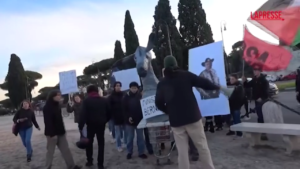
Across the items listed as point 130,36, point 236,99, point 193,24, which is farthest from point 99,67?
point 236,99

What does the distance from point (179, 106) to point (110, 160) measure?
10.9 ft

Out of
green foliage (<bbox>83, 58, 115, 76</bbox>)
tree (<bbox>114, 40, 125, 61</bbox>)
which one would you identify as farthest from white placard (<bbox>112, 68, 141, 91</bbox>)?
green foliage (<bbox>83, 58, 115, 76</bbox>)

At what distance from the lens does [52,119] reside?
640cm

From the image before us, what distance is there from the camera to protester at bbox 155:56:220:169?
4355mm

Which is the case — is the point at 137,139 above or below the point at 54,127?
below

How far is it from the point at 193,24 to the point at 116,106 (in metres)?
24.2

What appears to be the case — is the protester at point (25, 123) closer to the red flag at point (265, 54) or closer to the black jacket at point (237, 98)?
the black jacket at point (237, 98)

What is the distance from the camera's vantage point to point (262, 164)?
5480mm

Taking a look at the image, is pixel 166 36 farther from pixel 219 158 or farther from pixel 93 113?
pixel 219 158

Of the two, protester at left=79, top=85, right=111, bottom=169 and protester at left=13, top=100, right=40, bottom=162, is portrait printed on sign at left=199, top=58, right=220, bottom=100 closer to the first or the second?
protester at left=79, top=85, right=111, bottom=169

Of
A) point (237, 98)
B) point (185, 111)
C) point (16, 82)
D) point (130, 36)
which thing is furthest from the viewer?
point (16, 82)

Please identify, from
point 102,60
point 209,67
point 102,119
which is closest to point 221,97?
point 209,67

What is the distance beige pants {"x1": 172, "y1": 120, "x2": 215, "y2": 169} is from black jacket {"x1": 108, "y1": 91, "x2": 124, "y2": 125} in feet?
10.9

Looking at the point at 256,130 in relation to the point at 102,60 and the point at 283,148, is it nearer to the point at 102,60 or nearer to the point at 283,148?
the point at 283,148
